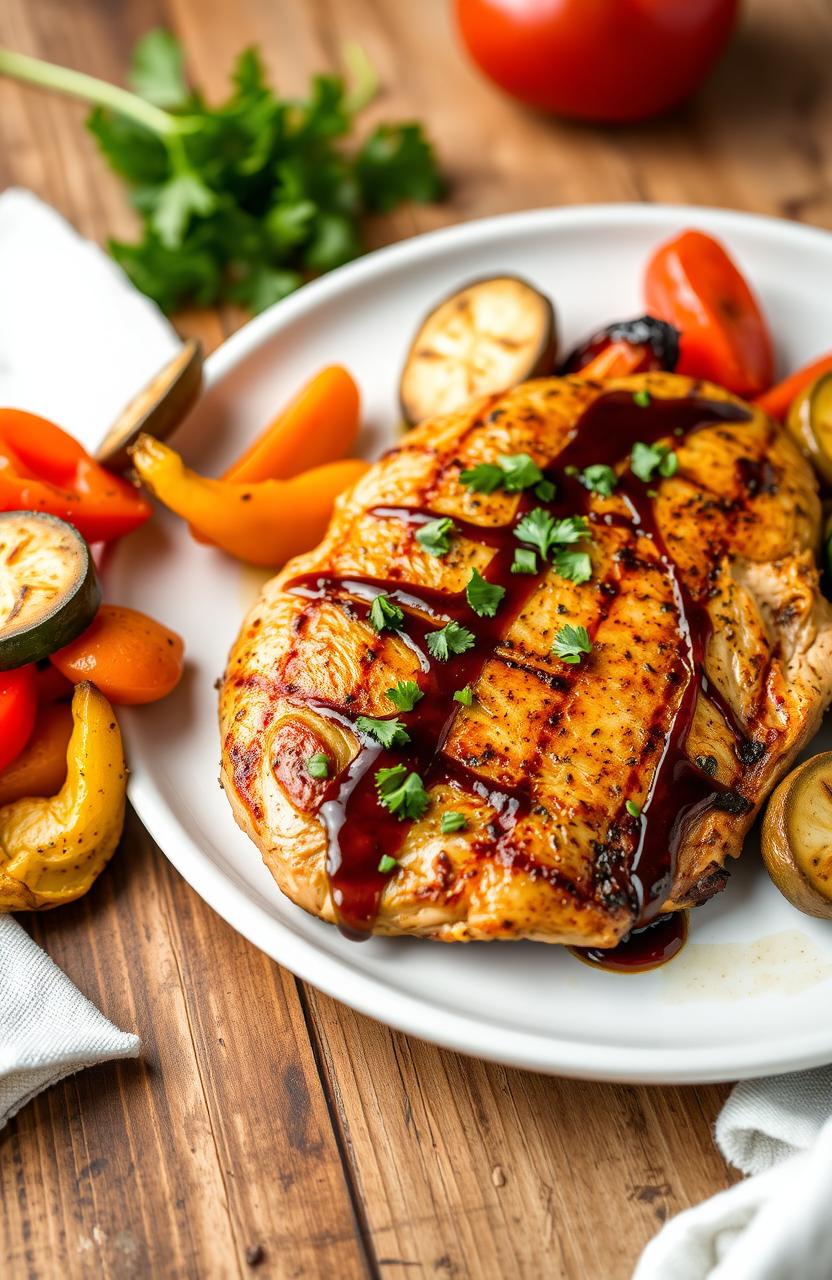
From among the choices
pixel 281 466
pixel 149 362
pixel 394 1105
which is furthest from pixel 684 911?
pixel 149 362

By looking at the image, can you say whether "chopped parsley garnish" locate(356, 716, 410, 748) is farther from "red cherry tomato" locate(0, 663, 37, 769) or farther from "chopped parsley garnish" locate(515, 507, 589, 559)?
"red cherry tomato" locate(0, 663, 37, 769)

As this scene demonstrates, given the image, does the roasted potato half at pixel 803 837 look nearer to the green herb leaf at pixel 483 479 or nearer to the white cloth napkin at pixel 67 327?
the green herb leaf at pixel 483 479

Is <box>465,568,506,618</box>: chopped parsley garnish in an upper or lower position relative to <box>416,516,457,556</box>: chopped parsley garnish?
lower

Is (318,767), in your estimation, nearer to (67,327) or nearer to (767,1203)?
(767,1203)

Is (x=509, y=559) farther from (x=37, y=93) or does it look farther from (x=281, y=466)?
(x=37, y=93)

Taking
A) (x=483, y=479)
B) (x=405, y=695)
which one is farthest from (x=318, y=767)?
(x=483, y=479)

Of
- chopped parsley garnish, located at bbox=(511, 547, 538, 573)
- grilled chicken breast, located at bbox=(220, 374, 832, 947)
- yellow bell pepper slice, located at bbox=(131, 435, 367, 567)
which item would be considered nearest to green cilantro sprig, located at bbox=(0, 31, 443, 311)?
yellow bell pepper slice, located at bbox=(131, 435, 367, 567)

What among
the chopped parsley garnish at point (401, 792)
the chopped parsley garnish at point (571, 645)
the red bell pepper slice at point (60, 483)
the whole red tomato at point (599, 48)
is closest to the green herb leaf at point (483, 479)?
the chopped parsley garnish at point (571, 645)
